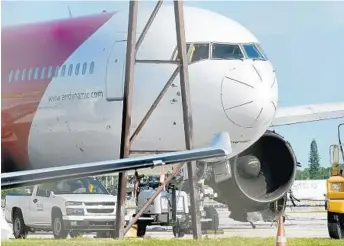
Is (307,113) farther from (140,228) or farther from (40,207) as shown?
(40,207)

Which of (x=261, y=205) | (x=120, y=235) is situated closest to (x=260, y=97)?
(x=261, y=205)

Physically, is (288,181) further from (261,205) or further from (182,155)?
(182,155)

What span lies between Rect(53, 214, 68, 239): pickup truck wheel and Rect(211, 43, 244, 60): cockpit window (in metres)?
3.86

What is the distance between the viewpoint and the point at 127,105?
48.6 feet

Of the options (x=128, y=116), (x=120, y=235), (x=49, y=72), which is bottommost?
(x=120, y=235)

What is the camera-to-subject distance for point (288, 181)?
20.9 m

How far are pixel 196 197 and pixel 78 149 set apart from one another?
462 centimetres

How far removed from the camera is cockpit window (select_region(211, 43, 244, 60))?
1856 cm

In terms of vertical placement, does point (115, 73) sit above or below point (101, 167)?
above

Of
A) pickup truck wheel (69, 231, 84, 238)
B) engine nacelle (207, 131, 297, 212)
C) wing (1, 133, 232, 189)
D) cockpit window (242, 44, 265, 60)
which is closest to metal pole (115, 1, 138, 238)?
cockpit window (242, 44, 265, 60)

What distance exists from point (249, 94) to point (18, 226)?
5.61 meters

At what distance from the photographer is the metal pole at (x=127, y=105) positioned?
1463 centimetres

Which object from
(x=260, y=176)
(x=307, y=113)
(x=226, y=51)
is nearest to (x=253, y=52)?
(x=226, y=51)

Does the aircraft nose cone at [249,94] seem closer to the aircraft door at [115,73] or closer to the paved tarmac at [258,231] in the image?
the aircraft door at [115,73]
